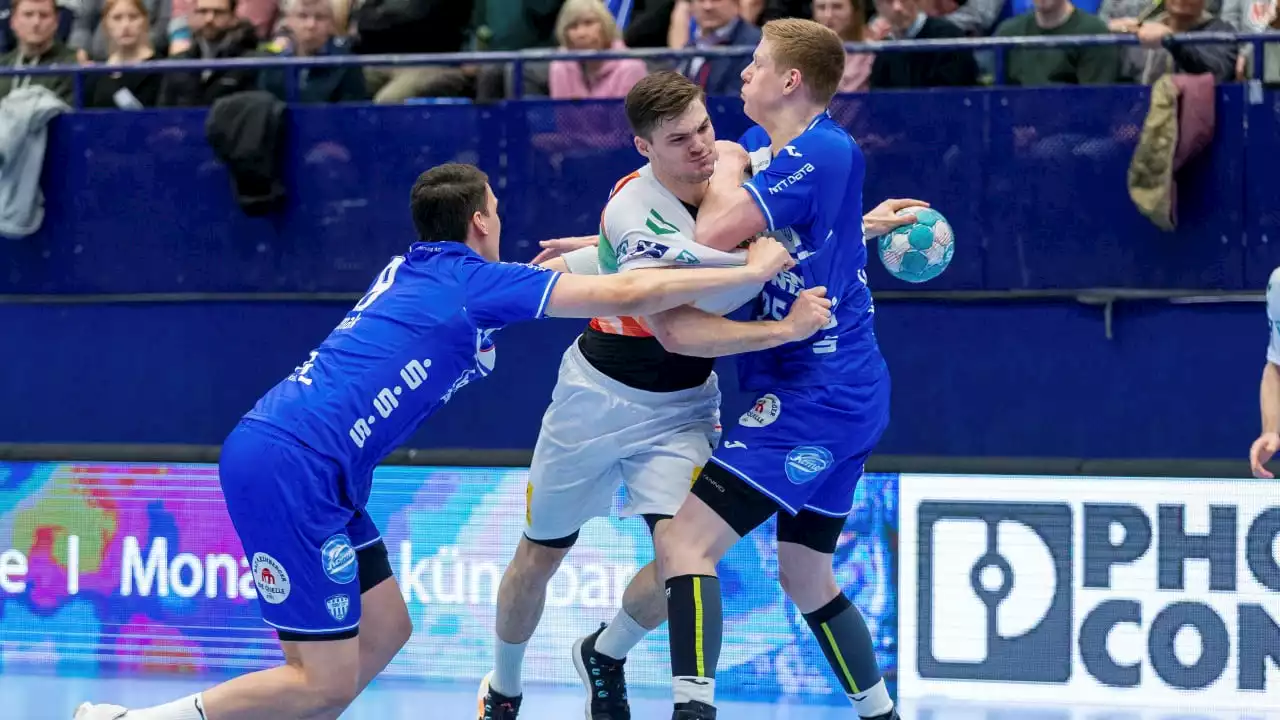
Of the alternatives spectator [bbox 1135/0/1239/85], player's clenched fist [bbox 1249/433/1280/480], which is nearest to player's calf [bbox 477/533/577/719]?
player's clenched fist [bbox 1249/433/1280/480]

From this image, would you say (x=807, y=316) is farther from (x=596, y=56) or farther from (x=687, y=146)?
(x=596, y=56)

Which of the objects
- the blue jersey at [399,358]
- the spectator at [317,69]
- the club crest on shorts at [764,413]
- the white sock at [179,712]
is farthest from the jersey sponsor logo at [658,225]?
the spectator at [317,69]

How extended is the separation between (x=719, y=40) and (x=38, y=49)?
12.1 ft

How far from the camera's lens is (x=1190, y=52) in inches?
303

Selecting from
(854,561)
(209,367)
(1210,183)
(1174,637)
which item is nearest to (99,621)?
(209,367)

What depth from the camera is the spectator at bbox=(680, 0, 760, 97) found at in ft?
27.3

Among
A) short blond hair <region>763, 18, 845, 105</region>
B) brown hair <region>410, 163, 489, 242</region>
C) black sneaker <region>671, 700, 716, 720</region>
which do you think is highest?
short blond hair <region>763, 18, 845, 105</region>

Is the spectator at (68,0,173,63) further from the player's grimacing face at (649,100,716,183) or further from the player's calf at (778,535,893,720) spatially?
the player's calf at (778,535,893,720)

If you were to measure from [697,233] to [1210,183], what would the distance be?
3.48m

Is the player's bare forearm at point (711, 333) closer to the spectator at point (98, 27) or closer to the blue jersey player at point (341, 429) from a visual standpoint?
the blue jersey player at point (341, 429)

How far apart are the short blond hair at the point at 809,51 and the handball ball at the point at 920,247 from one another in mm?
613

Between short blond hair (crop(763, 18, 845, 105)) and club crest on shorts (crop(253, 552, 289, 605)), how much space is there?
200 centimetres

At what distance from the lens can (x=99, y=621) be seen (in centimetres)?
775

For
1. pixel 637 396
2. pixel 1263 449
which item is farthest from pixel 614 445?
pixel 1263 449
